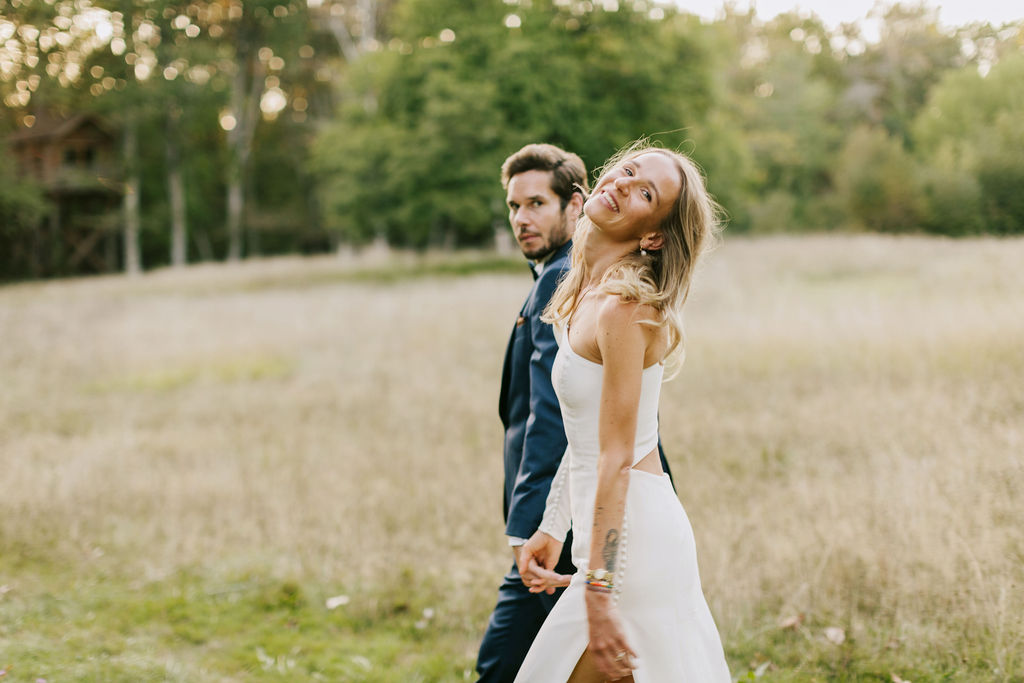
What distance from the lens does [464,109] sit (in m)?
20.6

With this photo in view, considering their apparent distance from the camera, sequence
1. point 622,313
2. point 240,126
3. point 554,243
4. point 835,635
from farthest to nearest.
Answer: point 240,126
point 835,635
point 554,243
point 622,313

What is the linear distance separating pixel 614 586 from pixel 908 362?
742 centimetres

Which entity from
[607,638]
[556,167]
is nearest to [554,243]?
[556,167]

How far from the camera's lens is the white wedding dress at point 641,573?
6.64ft

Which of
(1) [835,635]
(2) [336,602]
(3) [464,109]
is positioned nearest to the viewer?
(1) [835,635]

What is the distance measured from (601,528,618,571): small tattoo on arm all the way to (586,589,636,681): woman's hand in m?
0.07

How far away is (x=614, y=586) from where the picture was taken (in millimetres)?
2020

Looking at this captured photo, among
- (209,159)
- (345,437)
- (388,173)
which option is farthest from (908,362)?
(209,159)

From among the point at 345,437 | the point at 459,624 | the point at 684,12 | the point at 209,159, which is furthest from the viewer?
the point at 209,159

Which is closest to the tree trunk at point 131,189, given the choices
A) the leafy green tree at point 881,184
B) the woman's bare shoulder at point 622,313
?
the leafy green tree at point 881,184

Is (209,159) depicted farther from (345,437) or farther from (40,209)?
(345,437)

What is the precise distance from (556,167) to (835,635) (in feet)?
8.87

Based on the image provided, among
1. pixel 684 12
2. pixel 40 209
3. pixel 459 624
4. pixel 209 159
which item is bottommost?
pixel 459 624

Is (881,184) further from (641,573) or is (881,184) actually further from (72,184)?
(72,184)
